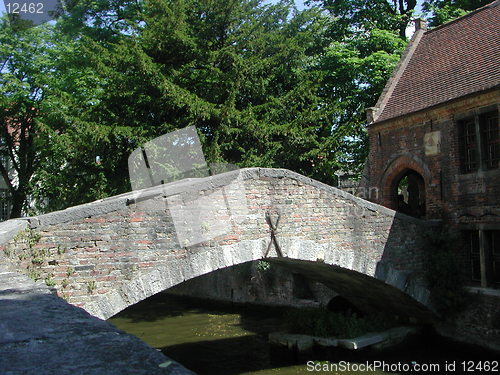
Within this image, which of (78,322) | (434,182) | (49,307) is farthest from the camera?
(434,182)

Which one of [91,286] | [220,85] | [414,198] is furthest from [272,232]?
[414,198]

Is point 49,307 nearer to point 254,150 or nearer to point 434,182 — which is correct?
point 434,182

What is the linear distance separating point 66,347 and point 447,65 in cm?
1301

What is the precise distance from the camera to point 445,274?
10891 mm

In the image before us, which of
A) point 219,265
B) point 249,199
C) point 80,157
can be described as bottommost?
point 219,265

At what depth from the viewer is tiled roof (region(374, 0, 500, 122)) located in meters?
11.3

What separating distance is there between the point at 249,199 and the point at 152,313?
11.1 meters

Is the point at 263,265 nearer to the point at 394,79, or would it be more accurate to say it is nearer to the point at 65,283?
the point at 394,79

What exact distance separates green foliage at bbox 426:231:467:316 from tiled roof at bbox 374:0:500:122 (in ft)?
10.9

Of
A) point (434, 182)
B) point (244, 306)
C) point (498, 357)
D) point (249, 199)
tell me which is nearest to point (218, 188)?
point (249, 199)

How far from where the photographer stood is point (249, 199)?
865 centimetres

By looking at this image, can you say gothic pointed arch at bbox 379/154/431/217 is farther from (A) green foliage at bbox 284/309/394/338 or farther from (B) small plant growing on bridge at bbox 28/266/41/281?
(B) small plant growing on bridge at bbox 28/266/41/281

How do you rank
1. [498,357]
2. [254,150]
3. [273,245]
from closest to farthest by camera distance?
[273,245] → [498,357] → [254,150]

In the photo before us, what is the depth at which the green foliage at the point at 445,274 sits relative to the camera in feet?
35.8
